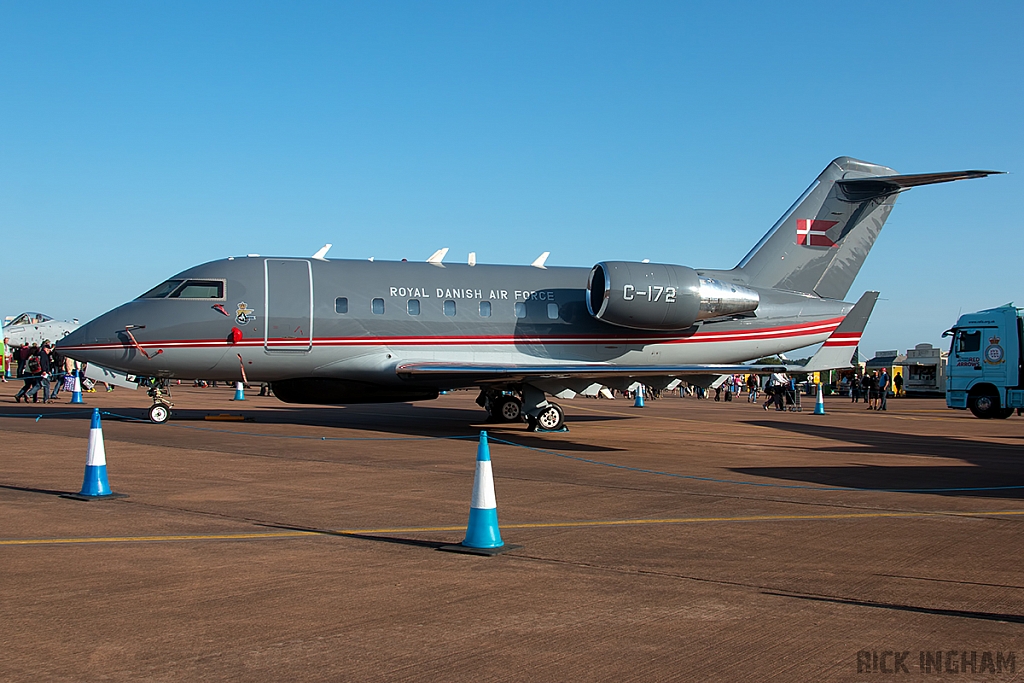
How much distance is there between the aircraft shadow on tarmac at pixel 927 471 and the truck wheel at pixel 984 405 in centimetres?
1236

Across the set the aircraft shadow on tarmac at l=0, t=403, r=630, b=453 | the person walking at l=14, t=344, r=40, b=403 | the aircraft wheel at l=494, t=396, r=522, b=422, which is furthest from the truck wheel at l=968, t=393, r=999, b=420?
the person walking at l=14, t=344, r=40, b=403

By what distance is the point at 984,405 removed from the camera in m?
30.3

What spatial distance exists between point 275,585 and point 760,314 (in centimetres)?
1711

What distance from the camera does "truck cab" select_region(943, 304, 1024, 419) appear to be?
29375mm

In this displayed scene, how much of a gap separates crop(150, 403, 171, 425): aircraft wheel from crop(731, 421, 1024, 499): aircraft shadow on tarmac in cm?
1235

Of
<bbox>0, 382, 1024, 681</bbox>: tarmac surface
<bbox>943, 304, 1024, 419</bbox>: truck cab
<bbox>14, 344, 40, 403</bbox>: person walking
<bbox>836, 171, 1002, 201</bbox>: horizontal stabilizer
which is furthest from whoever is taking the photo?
<bbox>943, 304, 1024, 419</bbox>: truck cab

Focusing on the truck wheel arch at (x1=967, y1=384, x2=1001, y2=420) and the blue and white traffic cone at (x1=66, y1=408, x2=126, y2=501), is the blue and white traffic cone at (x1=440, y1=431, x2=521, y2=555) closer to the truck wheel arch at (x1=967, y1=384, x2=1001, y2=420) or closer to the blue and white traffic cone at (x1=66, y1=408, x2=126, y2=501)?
the blue and white traffic cone at (x1=66, y1=408, x2=126, y2=501)

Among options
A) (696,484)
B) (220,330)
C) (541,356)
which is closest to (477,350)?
(541,356)

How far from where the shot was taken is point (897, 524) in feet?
28.1

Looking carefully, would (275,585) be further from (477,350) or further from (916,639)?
(477,350)

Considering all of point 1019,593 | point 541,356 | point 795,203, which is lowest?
point 1019,593

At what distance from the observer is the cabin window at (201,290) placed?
59.3ft

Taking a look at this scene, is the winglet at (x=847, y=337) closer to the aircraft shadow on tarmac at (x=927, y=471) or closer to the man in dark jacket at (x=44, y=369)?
the aircraft shadow on tarmac at (x=927, y=471)

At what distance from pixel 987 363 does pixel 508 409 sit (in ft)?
60.4
